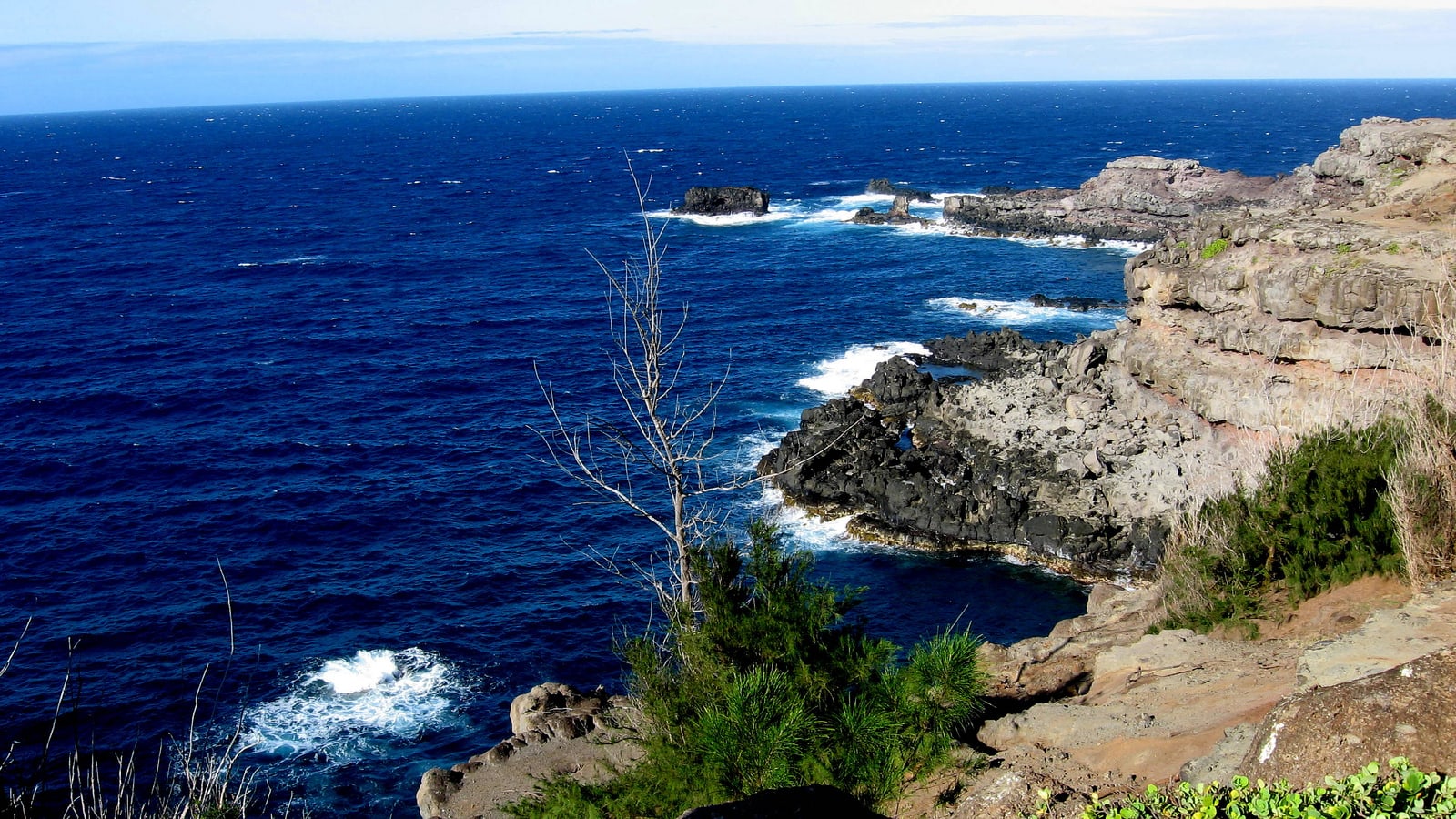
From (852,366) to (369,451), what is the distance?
2946 cm

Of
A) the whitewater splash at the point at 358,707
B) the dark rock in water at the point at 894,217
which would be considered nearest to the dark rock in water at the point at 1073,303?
the dark rock in water at the point at 894,217

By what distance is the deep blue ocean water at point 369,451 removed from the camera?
35031 millimetres

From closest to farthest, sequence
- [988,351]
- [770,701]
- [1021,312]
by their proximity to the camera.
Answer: [770,701]
[988,351]
[1021,312]

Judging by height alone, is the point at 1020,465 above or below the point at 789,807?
below

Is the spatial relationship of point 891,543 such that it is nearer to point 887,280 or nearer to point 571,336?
point 571,336

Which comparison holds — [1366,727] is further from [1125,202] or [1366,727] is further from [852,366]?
[1125,202]

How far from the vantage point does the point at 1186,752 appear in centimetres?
1438

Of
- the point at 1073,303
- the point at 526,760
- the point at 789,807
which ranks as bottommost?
the point at 526,760

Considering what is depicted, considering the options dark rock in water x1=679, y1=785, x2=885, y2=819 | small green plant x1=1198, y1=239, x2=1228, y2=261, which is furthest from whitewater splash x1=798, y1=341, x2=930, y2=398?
dark rock in water x1=679, y1=785, x2=885, y2=819

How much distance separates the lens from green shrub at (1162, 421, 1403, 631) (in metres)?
18.5

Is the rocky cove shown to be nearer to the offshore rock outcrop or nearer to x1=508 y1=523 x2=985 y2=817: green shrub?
x1=508 y1=523 x2=985 y2=817: green shrub

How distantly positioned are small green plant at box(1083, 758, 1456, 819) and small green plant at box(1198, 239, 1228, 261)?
3481 cm

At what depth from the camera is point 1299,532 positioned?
19.0 m

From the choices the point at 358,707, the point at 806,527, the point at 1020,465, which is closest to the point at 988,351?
the point at 1020,465
